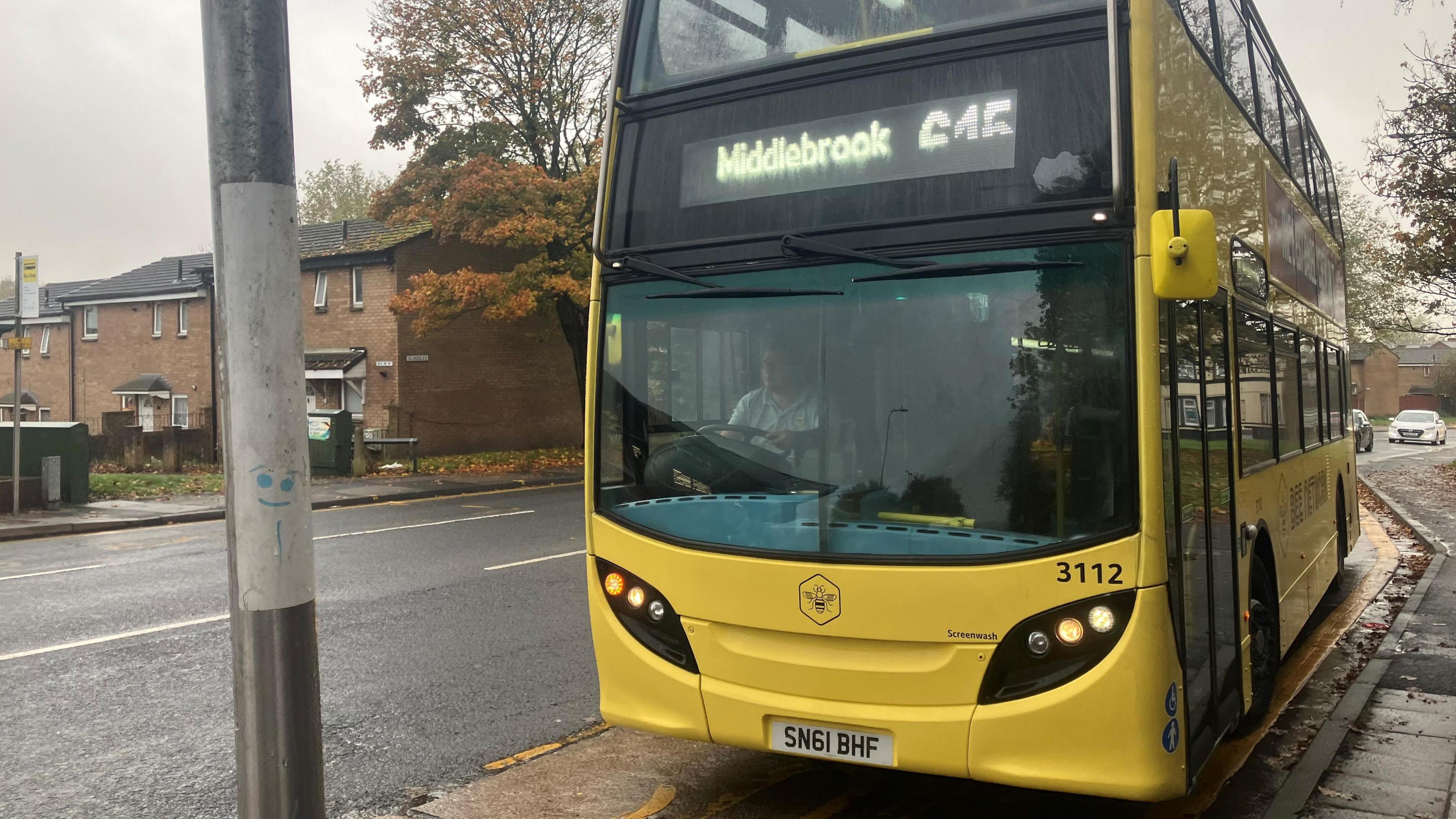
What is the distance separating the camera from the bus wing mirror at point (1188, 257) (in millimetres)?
3912

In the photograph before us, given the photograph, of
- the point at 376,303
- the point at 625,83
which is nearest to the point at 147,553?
the point at 625,83

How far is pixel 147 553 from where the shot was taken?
13.4 metres

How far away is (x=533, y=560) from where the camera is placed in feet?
39.9

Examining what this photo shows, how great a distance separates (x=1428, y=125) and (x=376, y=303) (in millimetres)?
25996

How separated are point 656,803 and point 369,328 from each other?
28449 millimetres

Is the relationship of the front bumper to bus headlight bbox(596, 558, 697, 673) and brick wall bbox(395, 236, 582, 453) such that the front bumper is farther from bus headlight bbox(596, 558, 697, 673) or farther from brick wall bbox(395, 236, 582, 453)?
brick wall bbox(395, 236, 582, 453)

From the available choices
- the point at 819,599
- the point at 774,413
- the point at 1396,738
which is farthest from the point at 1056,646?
the point at 1396,738

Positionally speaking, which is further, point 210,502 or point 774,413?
point 210,502

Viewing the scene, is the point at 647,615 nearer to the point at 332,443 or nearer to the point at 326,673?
the point at 326,673

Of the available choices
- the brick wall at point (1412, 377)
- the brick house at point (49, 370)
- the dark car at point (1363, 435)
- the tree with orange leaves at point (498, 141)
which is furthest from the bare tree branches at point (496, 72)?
the brick wall at point (1412, 377)

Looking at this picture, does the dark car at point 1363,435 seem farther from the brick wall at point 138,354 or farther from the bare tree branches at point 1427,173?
the brick wall at point 138,354

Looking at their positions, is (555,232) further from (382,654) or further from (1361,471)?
(1361,471)

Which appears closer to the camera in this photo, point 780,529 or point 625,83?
point 780,529

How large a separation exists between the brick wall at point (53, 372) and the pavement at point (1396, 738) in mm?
44824
